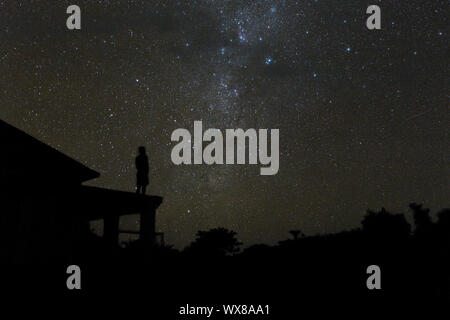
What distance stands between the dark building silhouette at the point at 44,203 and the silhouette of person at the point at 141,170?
39cm

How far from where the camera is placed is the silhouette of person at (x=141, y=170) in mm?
9844

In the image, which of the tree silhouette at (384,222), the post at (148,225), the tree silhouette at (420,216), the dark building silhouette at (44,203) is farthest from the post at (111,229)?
the tree silhouette at (420,216)

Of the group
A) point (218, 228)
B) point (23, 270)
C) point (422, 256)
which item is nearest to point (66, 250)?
point (23, 270)

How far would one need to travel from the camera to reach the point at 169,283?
1022cm

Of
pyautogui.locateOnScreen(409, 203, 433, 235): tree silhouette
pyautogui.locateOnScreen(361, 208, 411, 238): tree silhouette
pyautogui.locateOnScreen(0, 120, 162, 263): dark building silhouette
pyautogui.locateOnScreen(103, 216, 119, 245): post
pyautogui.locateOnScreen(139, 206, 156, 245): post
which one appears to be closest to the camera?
pyautogui.locateOnScreen(0, 120, 162, 263): dark building silhouette

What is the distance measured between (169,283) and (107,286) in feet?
5.58

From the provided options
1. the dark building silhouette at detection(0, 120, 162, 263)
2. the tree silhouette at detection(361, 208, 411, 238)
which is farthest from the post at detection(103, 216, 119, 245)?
the tree silhouette at detection(361, 208, 411, 238)

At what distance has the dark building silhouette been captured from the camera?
9078 millimetres

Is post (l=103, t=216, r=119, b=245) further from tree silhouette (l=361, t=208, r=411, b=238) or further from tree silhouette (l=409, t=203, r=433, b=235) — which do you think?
tree silhouette (l=409, t=203, r=433, b=235)

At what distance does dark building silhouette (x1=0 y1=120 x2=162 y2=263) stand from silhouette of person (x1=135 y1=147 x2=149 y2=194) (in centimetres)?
39

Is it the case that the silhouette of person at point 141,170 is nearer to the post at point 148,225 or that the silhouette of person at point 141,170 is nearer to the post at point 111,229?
the post at point 148,225

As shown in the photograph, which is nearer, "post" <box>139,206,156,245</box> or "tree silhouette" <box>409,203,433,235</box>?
"post" <box>139,206,156,245</box>

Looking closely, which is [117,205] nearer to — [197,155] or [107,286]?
[107,286]

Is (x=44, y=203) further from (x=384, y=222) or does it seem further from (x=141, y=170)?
(x=384, y=222)
